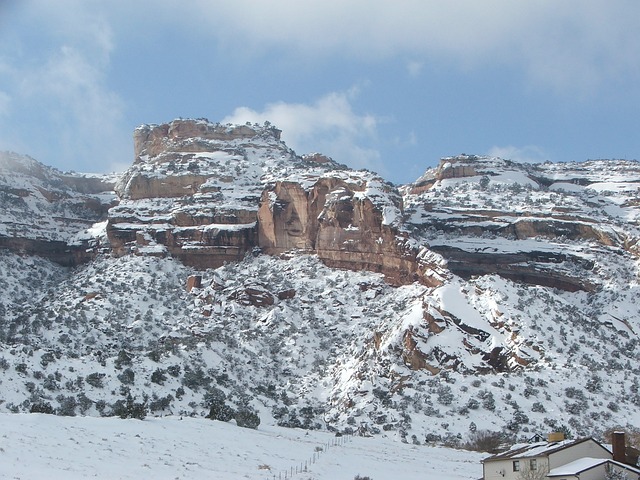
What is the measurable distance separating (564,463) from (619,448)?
2705mm

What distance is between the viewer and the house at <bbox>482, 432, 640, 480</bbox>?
3997 centimetres

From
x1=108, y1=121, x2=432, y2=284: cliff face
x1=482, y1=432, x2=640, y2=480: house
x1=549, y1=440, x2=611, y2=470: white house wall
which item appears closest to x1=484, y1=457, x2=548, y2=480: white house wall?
x1=482, y1=432, x2=640, y2=480: house

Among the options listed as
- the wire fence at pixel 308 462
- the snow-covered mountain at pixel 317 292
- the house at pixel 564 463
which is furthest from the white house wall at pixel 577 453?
the snow-covered mountain at pixel 317 292

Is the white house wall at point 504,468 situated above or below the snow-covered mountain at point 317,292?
below

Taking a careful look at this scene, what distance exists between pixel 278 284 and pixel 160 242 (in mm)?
20658

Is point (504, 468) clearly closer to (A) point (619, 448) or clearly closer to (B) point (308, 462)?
(A) point (619, 448)

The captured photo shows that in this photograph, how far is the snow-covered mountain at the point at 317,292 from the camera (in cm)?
7775

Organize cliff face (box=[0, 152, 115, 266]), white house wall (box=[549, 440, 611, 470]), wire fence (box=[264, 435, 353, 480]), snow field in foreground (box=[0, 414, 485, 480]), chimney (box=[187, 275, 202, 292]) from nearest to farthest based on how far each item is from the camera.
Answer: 1. snow field in foreground (box=[0, 414, 485, 480])
2. white house wall (box=[549, 440, 611, 470])
3. wire fence (box=[264, 435, 353, 480])
4. chimney (box=[187, 275, 202, 292])
5. cliff face (box=[0, 152, 115, 266])

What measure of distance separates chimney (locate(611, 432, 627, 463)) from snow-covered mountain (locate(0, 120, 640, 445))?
92.8 ft

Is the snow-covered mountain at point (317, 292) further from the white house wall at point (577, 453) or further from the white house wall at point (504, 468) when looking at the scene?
the white house wall at point (577, 453)

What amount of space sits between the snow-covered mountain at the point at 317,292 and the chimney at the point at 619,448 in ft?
92.8

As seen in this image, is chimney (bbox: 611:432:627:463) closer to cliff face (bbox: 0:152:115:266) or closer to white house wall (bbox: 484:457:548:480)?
white house wall (bbox: 484:457:548:480)

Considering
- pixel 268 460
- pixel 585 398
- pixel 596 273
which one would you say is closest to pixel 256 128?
pixel 596 273

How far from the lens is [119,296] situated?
112688mm
